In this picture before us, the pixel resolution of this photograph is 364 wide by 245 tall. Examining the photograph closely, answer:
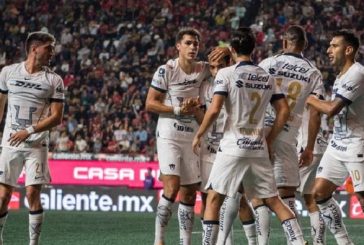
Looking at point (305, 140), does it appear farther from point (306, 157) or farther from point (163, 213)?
point (163, 213)

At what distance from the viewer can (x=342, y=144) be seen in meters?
11.1

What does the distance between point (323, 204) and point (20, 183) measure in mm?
13875

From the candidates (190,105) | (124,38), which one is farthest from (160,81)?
(124,38)

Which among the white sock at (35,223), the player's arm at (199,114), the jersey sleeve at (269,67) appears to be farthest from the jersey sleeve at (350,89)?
the white sock at (35,223)

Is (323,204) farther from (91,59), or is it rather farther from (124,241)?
(91,59)

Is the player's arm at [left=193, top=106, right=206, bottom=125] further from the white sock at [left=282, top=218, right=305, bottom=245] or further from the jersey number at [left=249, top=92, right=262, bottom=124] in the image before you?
the white sock at [left=282, top=218, right=305, bottom=245]

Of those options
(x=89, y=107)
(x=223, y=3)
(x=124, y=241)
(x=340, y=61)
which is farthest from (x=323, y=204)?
(x=223, y=3)

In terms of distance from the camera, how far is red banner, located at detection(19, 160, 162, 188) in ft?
80.9

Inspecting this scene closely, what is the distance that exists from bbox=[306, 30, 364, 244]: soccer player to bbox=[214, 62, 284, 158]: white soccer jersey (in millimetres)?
1074

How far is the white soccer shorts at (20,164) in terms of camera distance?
11500 millimetres

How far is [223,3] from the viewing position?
33.4 metres

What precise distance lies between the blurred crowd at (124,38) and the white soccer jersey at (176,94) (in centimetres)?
1515

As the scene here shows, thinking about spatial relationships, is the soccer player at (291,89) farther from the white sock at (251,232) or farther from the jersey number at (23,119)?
the jersey number at (23,119)

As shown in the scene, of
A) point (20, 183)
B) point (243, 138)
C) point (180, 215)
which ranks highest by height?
point (243, 138)
